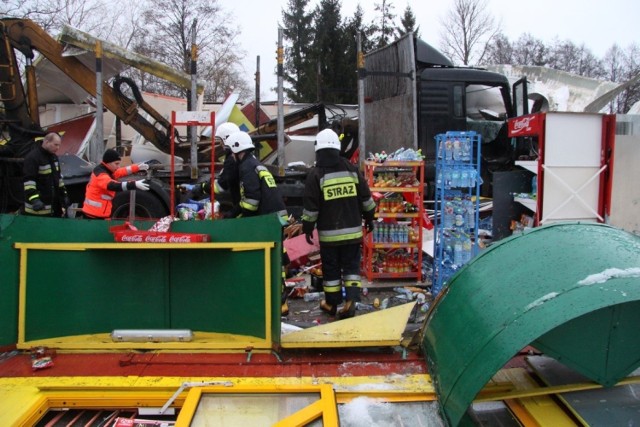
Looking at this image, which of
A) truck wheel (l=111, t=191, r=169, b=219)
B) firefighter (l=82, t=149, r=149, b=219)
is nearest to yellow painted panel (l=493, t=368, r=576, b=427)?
firefighter (l=82, t=149, r=149, b=219)

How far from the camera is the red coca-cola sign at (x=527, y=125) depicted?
695 cm

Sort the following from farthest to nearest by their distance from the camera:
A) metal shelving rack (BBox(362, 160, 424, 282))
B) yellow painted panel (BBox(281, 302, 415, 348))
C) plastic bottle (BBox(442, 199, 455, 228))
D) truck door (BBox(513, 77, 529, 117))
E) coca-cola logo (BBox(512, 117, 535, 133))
→ truck door (BBox(513, 77, 529, 117)) → coca-cola logo (BBox(512, 117, 535, 133)) → metal shelving rack (BBox(362, 160, 424, 282)) → plastic bottle (BBox(442, 199, 455, 228)) → yellow painted panel (BBox(281, 302, 415, 348))

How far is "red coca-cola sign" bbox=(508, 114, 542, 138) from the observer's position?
695cm

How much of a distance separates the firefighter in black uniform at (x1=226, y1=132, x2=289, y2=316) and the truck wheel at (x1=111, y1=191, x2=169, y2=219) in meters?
2.96

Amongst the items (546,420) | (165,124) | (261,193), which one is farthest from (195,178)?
(546,420)

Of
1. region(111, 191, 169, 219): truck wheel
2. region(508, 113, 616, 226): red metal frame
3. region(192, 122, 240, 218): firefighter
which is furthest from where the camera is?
region(111, 191, 169, 219): truck wheel

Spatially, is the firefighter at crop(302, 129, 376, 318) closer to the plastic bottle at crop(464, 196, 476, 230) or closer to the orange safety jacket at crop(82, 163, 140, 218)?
the plastic bottle at crop(464, 196, 476, 230)

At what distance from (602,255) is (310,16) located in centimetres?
3427

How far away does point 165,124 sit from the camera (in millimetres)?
9703

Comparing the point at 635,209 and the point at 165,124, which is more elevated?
the point at 165,124

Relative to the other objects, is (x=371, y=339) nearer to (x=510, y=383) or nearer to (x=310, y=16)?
(x=510, y=383)

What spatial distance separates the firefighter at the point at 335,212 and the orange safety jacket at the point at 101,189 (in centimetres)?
244

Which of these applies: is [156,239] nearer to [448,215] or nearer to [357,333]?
[357,333]

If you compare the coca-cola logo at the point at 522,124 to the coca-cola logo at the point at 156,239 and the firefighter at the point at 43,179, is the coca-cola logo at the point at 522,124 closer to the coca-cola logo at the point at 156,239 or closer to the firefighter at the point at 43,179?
the coca-cola logo at the point at 156,239
